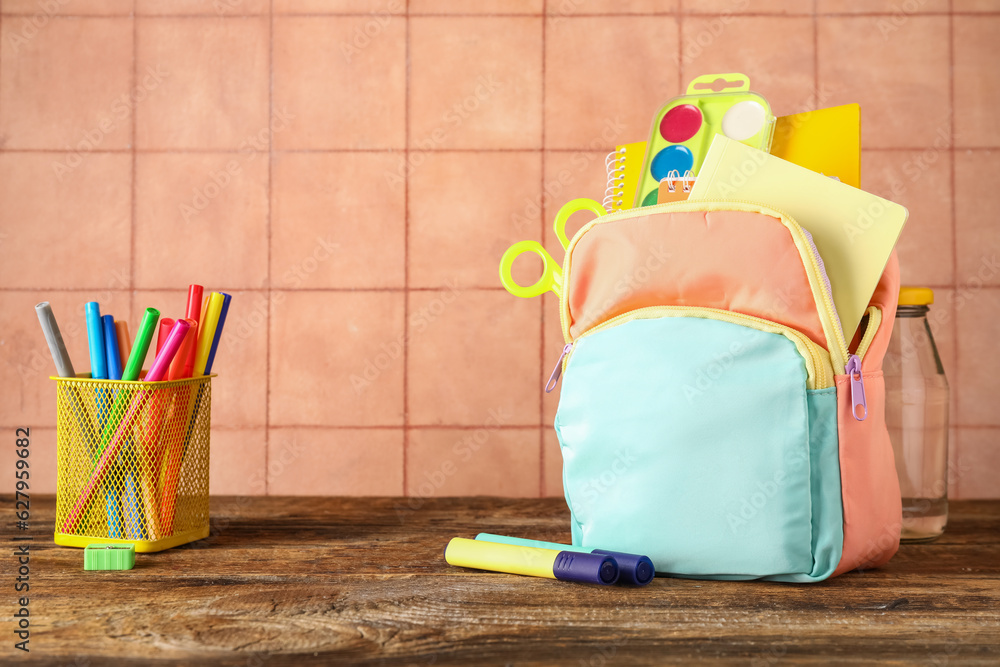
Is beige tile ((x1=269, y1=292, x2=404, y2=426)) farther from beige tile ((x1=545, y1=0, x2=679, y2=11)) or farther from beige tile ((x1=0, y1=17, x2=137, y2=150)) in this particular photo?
beige tile ((x1=545, y1=0, x2=679, y2=11))

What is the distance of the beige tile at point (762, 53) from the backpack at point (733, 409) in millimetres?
505

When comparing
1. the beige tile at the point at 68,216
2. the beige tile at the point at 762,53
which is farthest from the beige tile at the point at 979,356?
the beige tile at the point at 68,216

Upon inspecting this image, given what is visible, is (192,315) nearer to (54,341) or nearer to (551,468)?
(54,341)

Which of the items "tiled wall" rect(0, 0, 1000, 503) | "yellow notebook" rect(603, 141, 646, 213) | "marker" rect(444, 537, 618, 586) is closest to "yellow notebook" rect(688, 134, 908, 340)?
"yellow notebook" rect(603, 141, 646, 213)

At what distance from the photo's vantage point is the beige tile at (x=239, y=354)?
102cm

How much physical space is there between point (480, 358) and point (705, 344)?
1.66ft

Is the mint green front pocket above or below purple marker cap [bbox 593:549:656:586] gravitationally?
above

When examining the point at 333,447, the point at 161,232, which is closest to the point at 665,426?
the point at 333,447

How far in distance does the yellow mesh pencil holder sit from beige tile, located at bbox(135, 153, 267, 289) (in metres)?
0.38

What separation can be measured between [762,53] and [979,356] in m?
0.49

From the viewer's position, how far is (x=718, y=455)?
54cm

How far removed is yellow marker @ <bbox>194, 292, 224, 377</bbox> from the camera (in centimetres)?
70

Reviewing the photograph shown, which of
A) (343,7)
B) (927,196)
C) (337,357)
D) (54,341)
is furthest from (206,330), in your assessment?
(927,196)

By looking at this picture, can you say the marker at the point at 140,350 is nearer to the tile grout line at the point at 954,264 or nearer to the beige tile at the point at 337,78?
→ the beige tile at the point at 337,78
